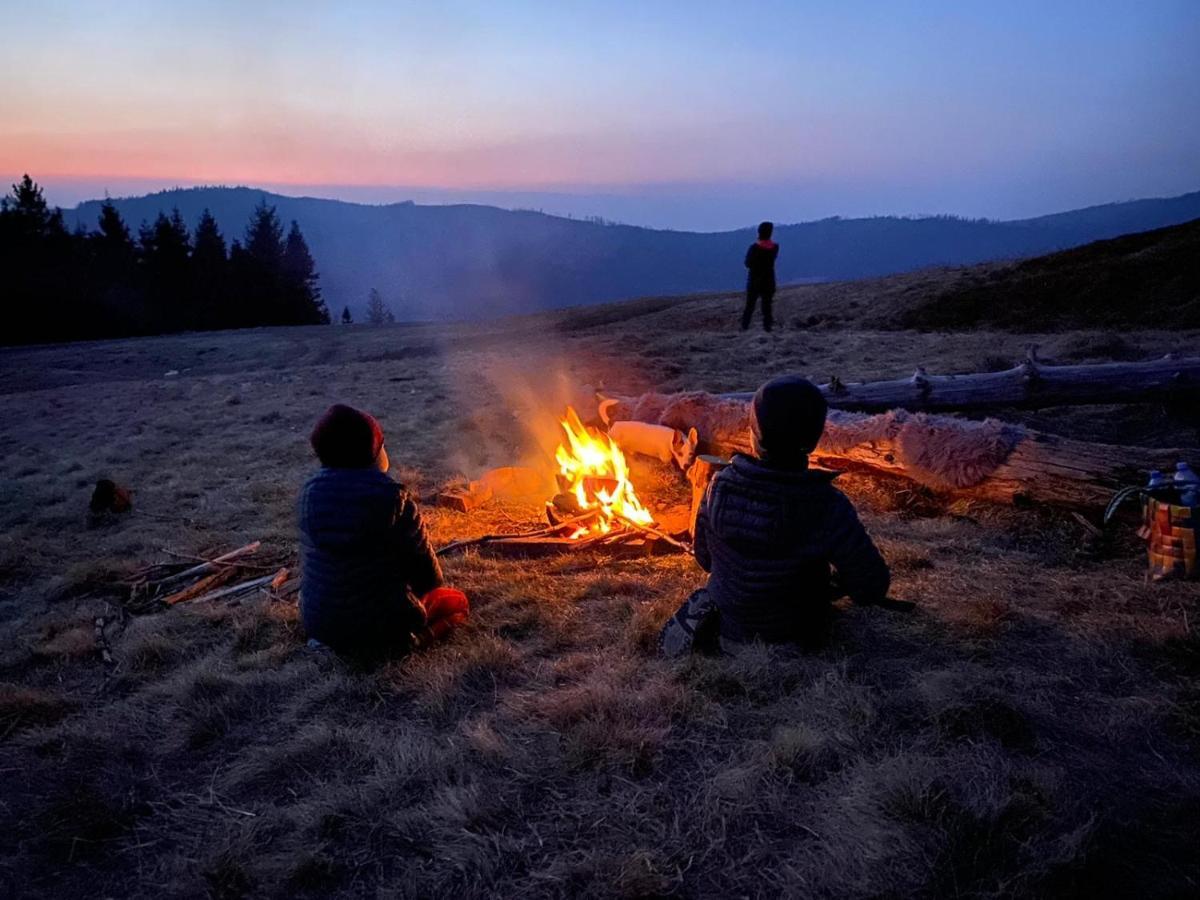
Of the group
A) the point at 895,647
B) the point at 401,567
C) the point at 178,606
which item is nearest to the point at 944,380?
the point at 895,647

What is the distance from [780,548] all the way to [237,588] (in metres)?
4.29

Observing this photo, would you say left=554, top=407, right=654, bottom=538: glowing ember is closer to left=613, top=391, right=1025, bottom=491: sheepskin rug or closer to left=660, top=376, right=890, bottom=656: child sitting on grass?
left=613, top=391, right=1025, bottom=491: sheepskin rug

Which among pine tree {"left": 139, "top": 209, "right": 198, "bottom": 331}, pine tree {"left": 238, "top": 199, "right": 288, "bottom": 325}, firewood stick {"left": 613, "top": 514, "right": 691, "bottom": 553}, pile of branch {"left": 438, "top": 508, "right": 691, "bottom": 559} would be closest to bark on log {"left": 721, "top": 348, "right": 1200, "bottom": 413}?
firewood stick {"left": 613, "top": 514, "right": 691, "bottom": 553}

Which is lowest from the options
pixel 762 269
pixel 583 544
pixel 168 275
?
pixel 583 544

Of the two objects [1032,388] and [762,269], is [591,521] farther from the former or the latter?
[762,269]

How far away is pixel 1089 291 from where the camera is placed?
1650cm

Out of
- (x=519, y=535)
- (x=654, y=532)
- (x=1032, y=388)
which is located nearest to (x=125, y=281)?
(x=519, y=535)

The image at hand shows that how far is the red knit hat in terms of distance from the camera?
4.14 m

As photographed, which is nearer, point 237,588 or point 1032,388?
point 237,588

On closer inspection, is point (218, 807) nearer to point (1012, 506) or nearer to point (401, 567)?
point (401, 567)

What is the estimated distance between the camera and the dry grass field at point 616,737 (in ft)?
9.20

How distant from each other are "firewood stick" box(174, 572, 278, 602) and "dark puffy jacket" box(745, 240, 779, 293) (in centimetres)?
1259

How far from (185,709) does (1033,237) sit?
205307 mm

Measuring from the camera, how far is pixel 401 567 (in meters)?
4.44
